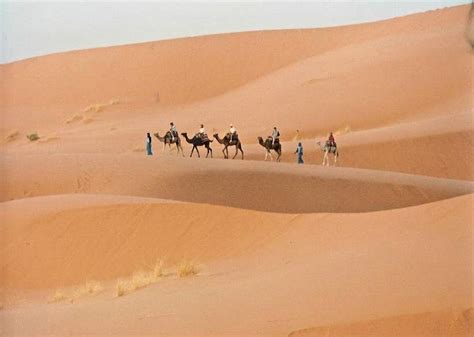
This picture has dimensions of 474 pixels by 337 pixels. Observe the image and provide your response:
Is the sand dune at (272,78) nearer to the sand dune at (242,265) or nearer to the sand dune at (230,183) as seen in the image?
the sand dune at (230,183)

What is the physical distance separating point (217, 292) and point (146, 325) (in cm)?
174

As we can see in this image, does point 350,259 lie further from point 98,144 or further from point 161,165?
point 98,144

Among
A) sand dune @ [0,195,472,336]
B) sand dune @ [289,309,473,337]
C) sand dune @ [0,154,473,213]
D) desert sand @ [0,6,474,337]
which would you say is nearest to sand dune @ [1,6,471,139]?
desert sand @ [0,6,474,337]

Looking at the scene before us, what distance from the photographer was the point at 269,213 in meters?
22.1

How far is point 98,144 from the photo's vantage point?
5350 centimetres

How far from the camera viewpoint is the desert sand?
11.7 m

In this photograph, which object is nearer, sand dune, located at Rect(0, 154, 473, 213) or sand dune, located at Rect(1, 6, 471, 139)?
sand dune, located at Rect(0, 154, 473, 213)

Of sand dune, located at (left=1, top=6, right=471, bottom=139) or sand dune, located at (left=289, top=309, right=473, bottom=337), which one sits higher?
sand dune, located at (left=1, top=6, right=471, bottom=139)

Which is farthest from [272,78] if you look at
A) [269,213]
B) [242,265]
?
[242,265]

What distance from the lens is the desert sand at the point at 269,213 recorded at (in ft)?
38.3

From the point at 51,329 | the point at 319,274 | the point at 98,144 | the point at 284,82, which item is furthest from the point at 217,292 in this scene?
the point at 284,82

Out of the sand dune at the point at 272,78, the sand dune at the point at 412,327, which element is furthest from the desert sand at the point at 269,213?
the sand dune at the point at 272,78

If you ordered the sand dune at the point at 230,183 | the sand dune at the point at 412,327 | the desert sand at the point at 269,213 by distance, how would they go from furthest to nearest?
the sand dune at the point at 230,183 < the desert sand at the point at 269,213 < the sand dune at the point at 412,327

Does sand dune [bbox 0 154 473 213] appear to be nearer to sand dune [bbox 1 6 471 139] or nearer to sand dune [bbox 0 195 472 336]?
sand dune [bbox 0 195 472 336]
